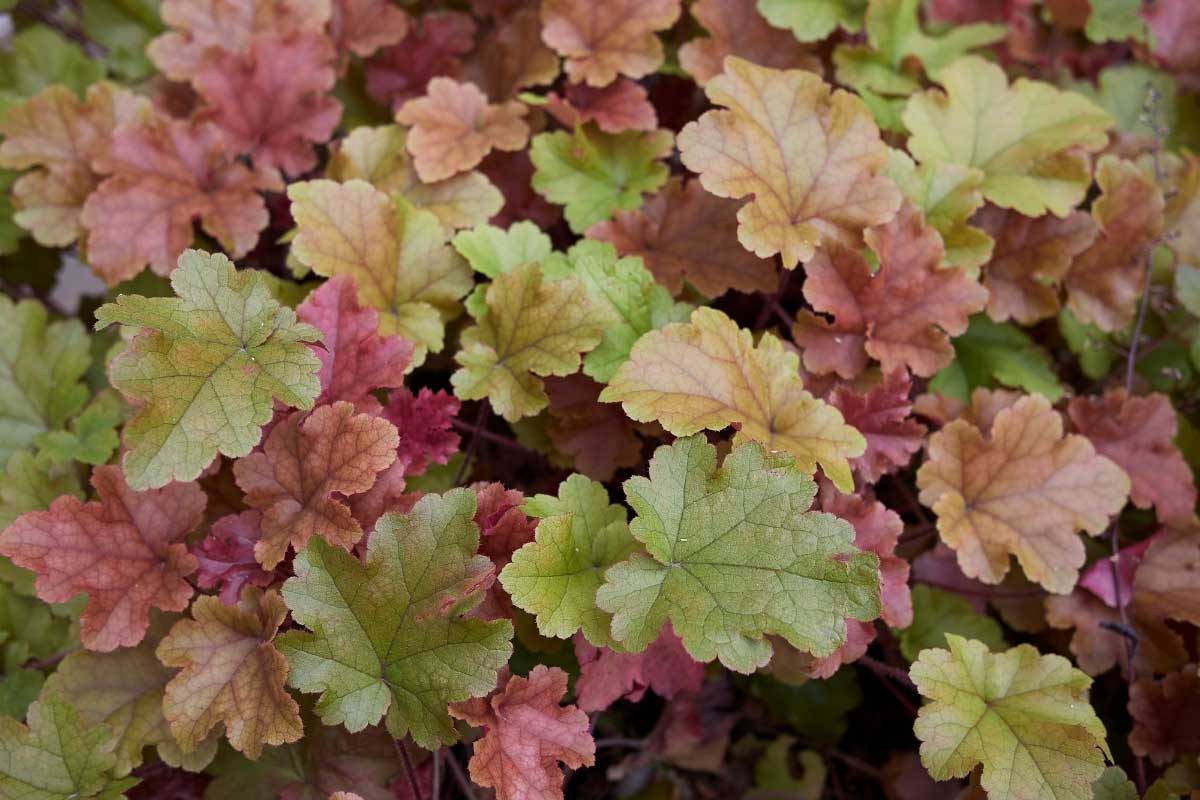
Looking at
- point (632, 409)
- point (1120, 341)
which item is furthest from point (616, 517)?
point (1120, 341)

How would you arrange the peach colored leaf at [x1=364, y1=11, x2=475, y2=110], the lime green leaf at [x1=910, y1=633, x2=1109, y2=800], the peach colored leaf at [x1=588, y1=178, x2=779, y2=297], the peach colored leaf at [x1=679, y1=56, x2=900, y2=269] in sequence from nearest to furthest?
the lime green leaf at [x1=910, y1=633, x2=1109, y2=800], the peach colored leaf at [x1=679, y1=56, x2=900, y2=269], the peach colored leaf at [x1=588, y1=178, x2=779, y2=297], the peach colored leaf at [x1=364, y1=11, x2=475, y2=110]

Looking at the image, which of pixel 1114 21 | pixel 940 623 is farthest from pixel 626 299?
pixel 1114 21

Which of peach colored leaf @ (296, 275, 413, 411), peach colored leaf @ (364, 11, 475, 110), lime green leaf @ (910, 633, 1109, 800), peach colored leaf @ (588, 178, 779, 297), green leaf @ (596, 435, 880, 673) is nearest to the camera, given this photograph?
green leaf @ (596, 435, 880, 673)

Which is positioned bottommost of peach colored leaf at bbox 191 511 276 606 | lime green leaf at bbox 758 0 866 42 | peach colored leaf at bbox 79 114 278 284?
peach colored leaf at bbox 191 511 276 606

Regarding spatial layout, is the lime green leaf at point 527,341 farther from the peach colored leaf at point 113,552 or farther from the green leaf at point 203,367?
the peach colored leaf at point 113,552

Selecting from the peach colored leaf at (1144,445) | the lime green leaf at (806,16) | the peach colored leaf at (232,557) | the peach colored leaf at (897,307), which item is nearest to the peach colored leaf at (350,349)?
the peach colored leaf at (232,557)

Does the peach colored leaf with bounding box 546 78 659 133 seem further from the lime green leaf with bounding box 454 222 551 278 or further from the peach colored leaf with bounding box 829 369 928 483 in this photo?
the peach colored leaf with bounding box 829 369 928 483

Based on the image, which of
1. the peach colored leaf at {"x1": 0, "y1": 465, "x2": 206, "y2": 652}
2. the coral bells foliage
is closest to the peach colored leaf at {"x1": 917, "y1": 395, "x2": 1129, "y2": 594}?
the coral bells foliage

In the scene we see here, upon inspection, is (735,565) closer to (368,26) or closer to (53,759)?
(53,759)
